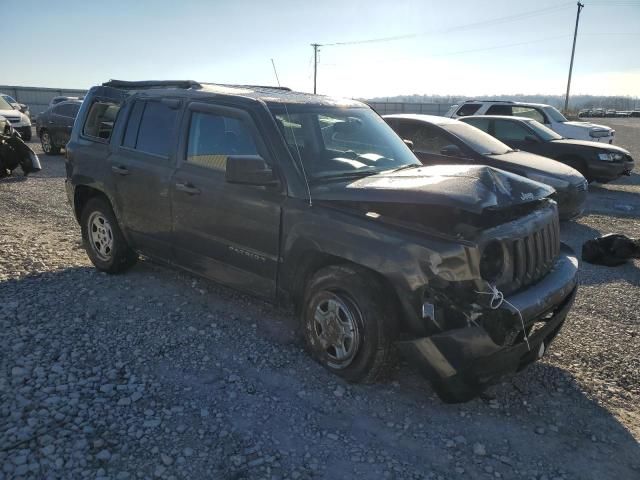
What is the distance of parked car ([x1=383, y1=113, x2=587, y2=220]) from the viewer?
26.1ft

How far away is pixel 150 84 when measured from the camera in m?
5.26

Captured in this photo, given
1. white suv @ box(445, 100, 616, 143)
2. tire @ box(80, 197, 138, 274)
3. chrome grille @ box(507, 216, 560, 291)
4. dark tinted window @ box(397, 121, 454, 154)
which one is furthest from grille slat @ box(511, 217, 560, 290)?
white suv @ box(445, 100, 616, 143)

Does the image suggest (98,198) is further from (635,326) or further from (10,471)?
(635,326)

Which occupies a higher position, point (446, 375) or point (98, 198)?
point (98, 198)

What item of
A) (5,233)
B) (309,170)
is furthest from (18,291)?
(309,170)

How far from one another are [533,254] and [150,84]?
4040 millimetres

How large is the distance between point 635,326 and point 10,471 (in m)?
4.87

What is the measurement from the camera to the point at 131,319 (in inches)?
177

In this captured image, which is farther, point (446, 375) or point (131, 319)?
point (131, 319)

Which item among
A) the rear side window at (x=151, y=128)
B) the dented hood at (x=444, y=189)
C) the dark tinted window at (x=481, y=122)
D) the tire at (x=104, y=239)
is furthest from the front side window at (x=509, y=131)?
the tire at (x=104, y=239)

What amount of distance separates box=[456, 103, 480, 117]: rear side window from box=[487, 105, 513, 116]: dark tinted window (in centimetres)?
41

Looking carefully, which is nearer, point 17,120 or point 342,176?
point 342,176

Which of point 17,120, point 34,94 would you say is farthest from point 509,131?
point 34,94

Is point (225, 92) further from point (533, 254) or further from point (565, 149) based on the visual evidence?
point (565, 149)
